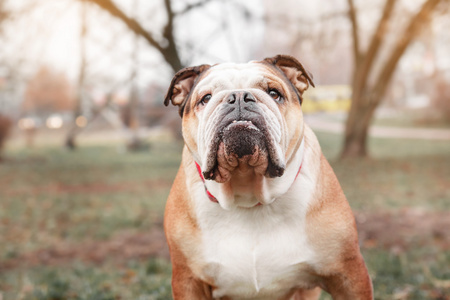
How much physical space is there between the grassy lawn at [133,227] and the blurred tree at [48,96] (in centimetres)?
3271

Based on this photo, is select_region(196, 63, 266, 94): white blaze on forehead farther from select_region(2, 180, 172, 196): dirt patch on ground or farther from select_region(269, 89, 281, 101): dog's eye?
select_region(2, 180, 172, 196): dirt patch on ground

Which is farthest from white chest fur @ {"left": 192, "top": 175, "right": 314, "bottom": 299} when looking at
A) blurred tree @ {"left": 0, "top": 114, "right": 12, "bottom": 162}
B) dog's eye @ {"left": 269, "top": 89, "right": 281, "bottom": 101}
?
blurred tree @ {"left": 0, "top": 114, "right": 12, "bottom": 162}

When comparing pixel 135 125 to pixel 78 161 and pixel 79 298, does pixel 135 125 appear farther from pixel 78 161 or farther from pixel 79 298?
pixel 79 298

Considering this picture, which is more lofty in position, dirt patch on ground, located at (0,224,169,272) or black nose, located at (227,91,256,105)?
black nose, located at (227,91,256,105)

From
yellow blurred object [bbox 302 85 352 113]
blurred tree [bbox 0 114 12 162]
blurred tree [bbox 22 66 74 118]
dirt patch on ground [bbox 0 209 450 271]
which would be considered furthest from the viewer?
blurred tree [bbox 22 66 74 118]

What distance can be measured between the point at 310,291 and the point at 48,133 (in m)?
38.7

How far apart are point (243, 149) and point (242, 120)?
0.40 feet

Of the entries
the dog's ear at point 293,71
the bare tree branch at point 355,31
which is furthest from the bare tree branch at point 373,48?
the dog's ear at point 293,71

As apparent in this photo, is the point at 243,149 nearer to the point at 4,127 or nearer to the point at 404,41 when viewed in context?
the point at 404,41

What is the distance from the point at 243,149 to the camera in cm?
210

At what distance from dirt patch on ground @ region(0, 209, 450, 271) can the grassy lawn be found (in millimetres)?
13

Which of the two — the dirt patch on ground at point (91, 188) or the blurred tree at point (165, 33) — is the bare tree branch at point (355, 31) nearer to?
the dirt patch on ground at point (91, 188)

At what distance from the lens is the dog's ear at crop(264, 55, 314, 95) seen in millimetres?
2623

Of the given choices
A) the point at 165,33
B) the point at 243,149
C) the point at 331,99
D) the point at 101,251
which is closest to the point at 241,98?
the point at 243,149
